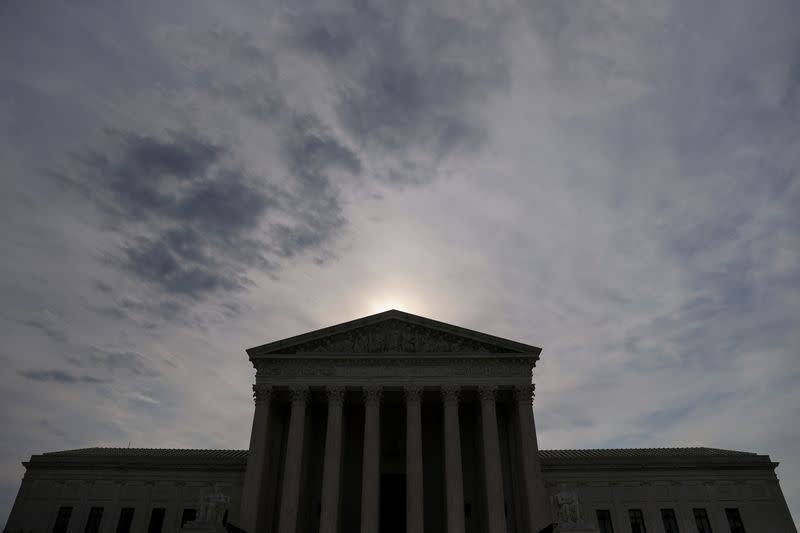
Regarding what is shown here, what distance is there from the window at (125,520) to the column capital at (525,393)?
29.0 m

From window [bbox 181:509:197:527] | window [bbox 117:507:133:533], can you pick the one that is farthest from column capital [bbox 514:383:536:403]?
window [bbox 117:507:133:533]

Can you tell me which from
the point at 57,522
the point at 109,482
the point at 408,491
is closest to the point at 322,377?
the point at 408,491

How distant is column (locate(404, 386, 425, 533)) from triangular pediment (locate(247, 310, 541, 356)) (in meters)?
3.25

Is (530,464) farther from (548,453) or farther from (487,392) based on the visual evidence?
(548,453)

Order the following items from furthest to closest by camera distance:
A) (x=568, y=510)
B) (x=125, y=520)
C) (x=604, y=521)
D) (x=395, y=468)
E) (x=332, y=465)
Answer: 1. (x=125, y=520)
2. (x=395, y=468)
3. (x=604, y=521)
4. (x=332, y=465)
5. (x=568, y=510)

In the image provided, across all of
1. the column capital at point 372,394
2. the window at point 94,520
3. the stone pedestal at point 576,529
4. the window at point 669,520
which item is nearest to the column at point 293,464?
the column capital at point 372,394

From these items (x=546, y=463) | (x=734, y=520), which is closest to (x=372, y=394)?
(x=546, y=463)

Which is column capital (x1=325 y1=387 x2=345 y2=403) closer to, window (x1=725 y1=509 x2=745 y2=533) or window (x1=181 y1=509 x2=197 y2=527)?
window (x1=181 y1=509 x2=197 y2=527)

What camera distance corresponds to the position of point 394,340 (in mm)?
37938

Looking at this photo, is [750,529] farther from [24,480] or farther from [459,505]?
[24,480]

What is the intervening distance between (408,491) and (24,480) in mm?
29389

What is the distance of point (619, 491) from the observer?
39.8 m

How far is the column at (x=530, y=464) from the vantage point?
108 ft

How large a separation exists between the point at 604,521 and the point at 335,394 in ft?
69.8
